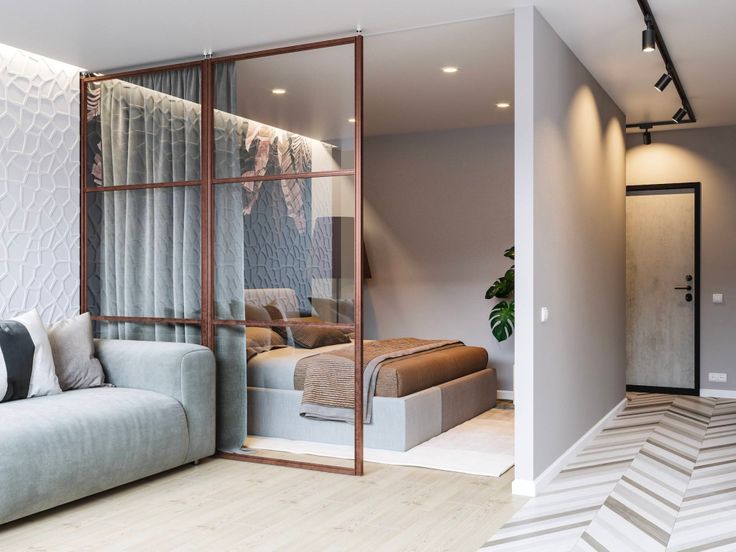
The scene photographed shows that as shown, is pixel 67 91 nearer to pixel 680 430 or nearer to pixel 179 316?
pixel 179 316

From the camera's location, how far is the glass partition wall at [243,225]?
14.4 feet

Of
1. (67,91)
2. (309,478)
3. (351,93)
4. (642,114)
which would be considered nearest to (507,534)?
(309,478)

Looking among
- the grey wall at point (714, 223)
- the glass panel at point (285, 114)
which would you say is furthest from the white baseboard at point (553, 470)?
the grey wall at point (714, 223)

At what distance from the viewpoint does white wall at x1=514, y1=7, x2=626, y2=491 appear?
3.98m

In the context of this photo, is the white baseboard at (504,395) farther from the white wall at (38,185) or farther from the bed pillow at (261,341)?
the white wall at (38,185)

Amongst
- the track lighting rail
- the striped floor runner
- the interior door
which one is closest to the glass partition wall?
the striped floor runner

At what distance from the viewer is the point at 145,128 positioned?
4.93 metres

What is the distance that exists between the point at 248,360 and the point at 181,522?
1361mm

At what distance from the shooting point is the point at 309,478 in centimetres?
430

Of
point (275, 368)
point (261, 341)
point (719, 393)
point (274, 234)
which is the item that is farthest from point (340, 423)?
point (719, 393)

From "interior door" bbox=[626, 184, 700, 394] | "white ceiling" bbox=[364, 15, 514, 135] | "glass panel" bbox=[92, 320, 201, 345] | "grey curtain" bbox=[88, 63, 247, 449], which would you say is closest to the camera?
"white ceiling" bbox=[364, 15, 514, 135]

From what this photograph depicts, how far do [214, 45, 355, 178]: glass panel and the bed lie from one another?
782mm

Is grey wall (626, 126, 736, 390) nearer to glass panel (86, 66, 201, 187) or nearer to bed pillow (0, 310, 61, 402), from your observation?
glass panel (86, 66, 201, 187)

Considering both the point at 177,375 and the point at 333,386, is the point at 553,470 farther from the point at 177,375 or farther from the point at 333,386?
the point at 177,375
